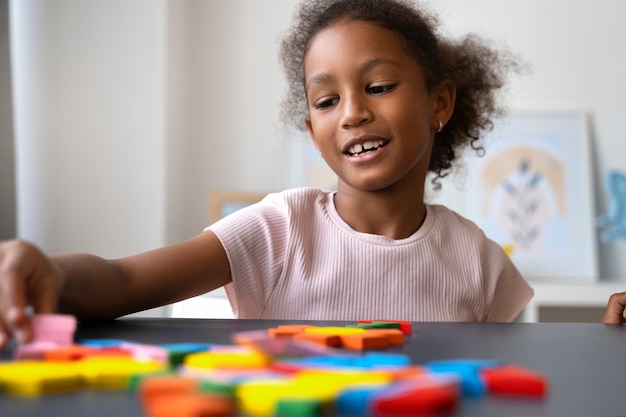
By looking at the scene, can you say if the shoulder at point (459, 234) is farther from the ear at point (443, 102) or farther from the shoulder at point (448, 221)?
the ear at point (443, 102)

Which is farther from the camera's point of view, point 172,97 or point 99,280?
point 172,97

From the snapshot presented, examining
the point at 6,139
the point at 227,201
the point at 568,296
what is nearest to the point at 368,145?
the point at 6,139

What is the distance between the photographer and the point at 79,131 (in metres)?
2.86

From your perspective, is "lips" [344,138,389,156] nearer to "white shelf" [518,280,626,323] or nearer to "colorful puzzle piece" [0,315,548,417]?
"colorful puzzle piece" [0,315,548,417]

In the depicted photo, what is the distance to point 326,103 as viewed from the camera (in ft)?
3.92

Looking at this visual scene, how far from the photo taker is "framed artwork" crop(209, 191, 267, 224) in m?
2.96

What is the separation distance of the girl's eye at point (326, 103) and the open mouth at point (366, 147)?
79mm

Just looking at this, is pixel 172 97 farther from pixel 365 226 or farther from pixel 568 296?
pixel 365 226

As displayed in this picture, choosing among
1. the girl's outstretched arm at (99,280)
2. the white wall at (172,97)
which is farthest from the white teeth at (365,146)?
the white wall at (172,97)

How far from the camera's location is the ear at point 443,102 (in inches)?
53.0

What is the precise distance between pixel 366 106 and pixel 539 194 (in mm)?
2040

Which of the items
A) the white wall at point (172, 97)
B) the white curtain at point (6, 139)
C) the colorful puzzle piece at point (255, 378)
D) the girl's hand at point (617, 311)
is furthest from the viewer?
the white wall at point (172, 97)

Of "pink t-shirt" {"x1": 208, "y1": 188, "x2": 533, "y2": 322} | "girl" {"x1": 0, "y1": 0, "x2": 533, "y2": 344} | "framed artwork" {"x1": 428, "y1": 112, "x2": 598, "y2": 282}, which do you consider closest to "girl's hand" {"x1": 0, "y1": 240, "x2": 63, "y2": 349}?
"girl" {"x1": 0, "y1": 0, "x2": 533, "y2": 344}

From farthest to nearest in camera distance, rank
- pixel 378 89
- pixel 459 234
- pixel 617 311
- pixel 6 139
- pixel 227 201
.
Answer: pixel 227 201
pixel 6 139
pixel 459 234
pixel 378 89
pixel 617 311
